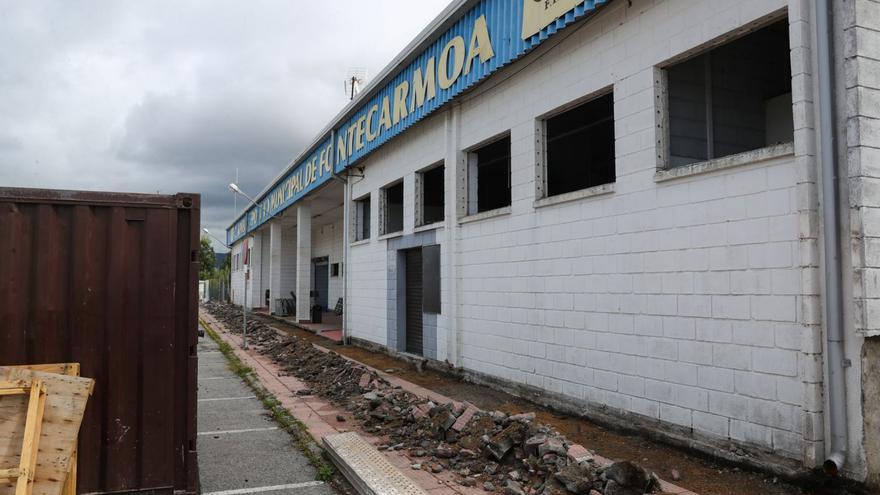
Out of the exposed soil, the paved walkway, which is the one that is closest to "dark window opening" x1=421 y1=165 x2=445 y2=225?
the exposed soil

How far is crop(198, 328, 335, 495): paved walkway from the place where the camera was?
547cm

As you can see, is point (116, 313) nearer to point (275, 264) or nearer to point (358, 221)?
point (358, 221)

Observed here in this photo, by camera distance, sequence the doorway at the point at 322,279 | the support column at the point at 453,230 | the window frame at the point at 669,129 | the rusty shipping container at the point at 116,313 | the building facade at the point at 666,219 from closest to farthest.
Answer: the rusty shipping container at the point at 116,313, the building facade at the point at 666,219, the window frame at the point at 669,129, the support column at the point at 453,230, the doorway at the point at 322,279

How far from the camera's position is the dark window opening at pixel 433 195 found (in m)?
13.8

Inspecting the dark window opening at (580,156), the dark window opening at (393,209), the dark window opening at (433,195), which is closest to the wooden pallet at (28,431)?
the dark window opening at (580,156)

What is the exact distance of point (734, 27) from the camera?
5.59 m

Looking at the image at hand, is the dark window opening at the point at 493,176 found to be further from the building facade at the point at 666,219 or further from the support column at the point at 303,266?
the support column at the point at 303,266

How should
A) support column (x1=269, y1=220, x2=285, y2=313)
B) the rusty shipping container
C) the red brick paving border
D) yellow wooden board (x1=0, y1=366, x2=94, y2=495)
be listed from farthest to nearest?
support column (x1=269, y1=220, x2=285, y2=313), the red brick paving border, the rusty shipping container, yellow wooden board (x1=0, y1=366, x2=94, y2=495)

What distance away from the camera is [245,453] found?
6.55 m

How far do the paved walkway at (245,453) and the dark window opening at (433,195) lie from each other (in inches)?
241

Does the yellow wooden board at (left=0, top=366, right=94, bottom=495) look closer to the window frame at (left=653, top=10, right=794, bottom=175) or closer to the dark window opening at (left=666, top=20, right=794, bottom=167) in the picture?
the window frame at (left=653, top=10, right=794, bottom=175)

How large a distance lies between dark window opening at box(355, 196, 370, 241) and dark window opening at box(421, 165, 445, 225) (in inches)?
106

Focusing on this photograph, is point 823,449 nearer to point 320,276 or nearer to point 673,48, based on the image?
point 673,48

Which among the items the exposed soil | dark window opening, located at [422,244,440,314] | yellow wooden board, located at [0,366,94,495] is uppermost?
dark window opening, located at [422,244,440,314]
